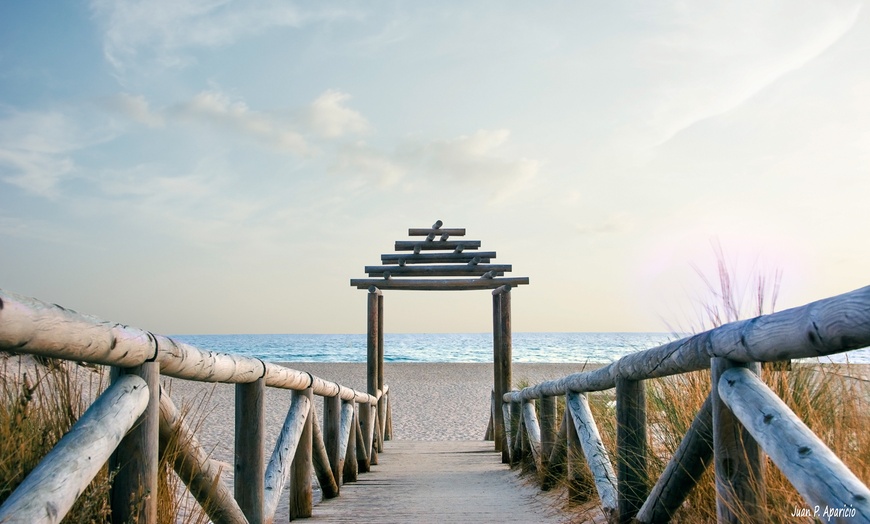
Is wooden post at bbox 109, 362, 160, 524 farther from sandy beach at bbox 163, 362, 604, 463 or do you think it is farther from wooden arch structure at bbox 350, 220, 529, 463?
wooden arch structure at bbox 350, 220, 529, 463

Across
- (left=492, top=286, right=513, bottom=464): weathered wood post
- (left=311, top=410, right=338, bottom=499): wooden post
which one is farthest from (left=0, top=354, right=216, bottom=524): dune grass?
(left=492, top=286, right=513, bottom=464): weathered wood post

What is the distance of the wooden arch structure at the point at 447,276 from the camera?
34.8 ft

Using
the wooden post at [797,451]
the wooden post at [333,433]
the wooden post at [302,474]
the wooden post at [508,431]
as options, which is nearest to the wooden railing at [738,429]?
the wooden post at [797,451]

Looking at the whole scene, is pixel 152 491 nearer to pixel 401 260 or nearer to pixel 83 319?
pixel 83 319

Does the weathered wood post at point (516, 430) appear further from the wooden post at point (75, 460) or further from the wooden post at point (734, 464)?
the wooden post at point (75, 460)

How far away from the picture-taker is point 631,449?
3295 mm

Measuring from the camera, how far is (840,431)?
2.61 m

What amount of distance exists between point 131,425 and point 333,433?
4.13 m

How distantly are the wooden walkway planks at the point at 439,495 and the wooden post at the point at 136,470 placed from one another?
2587 mm

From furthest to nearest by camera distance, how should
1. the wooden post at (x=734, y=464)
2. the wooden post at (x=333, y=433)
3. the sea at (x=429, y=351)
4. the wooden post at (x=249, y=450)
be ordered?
1. the sea at (x=429, y=351)
2. the wooden post at (x=333, y=433)
3. the wooden post at (x=249, y=450)
4. the wooden post at (x=734, y=464)

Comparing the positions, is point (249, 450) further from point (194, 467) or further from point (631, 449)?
point (631, 449)

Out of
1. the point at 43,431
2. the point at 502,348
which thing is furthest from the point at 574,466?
the point at 502,348

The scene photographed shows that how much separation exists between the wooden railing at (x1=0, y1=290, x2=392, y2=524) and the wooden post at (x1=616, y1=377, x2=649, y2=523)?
5.65 ft

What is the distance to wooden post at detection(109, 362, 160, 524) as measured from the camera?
2.10 m
